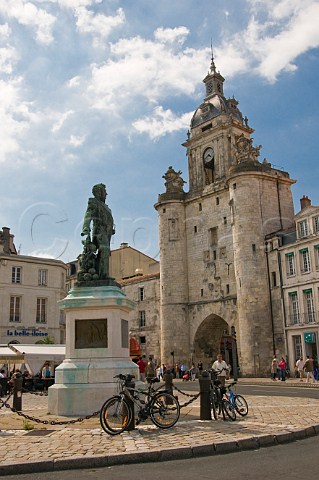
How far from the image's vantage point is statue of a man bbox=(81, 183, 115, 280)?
11.9 meters

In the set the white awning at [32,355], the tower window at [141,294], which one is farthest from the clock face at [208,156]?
the white awning at [32,355]

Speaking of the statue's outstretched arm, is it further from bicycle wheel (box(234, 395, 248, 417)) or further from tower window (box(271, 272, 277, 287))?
tower window (box(271, 272, 277, 287))

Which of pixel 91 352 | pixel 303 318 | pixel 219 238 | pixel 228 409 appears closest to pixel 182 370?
pixel 303 318

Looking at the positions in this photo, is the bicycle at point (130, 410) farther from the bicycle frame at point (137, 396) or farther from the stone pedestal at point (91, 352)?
the stone pedestal at point (91, 352)

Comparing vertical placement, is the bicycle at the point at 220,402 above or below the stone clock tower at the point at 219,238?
below

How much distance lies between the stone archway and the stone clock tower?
84 mm

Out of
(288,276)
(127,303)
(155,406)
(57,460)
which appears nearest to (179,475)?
(57,460)

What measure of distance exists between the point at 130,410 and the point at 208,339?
1368 inches

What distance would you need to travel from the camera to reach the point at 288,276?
3400 cm

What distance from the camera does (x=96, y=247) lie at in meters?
11.9

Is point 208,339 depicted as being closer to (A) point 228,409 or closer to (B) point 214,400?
(B) point 214,400

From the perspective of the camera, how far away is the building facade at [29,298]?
34562mm

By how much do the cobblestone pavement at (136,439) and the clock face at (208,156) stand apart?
122 ft

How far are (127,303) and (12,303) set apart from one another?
2576cm
